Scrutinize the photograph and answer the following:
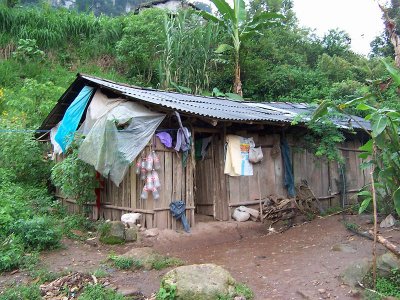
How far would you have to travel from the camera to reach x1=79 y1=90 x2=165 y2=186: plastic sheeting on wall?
22.3 feet

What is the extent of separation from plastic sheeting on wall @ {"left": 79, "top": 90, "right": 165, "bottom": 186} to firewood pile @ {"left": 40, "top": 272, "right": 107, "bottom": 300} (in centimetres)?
209

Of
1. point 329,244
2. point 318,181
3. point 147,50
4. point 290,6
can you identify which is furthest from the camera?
point 290,6

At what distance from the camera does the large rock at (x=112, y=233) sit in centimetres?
684

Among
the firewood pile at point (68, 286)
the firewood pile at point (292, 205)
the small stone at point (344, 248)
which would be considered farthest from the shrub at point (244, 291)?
the firewood pile at point (292, 205)

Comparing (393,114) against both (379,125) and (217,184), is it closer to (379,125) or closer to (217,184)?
(379,125)

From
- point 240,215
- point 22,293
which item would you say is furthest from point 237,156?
point 22,293

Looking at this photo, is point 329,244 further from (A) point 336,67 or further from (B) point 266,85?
(A) point 336,67

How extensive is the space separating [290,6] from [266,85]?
912cm

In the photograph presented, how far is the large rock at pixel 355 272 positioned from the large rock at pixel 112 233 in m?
3.73

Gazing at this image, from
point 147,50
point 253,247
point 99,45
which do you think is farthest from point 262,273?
point 99,45

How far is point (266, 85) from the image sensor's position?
16844 mm

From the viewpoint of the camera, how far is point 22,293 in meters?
4.52

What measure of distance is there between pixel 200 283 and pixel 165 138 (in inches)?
141

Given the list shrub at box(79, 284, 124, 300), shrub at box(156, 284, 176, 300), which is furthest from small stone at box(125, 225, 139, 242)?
shrub at box(156, 284, 176, 300)
